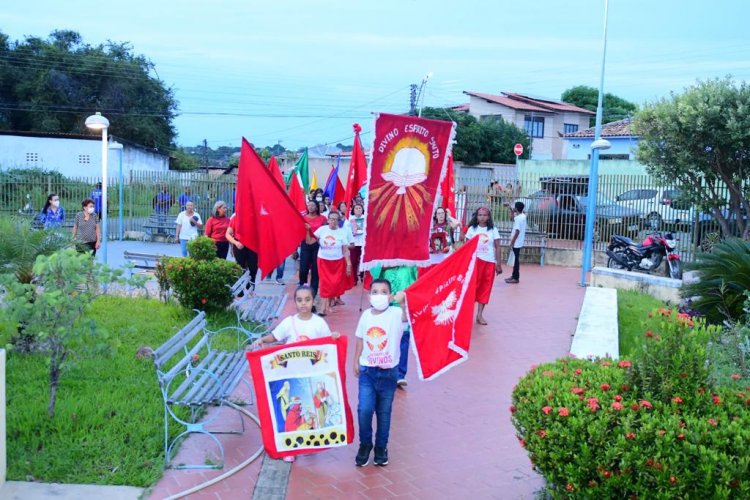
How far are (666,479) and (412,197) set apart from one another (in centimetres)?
488

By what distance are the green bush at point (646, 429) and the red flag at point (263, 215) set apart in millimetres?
5836

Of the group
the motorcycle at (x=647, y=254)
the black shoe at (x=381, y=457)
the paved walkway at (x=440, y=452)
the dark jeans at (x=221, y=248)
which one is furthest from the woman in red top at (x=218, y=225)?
the motorcycle at (x=647, y=254)

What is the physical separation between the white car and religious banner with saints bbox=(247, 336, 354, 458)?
1456cm

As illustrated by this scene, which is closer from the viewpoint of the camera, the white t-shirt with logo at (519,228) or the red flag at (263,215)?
the red flag at (263,215)

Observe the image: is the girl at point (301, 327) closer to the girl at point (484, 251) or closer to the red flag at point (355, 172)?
the girl at point (484, 251)

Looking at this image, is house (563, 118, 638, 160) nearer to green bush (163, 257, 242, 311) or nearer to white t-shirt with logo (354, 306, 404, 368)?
green bush (163, 257, 242, 311)

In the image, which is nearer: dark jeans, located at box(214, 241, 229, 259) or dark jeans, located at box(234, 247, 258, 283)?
dark jeans, located at box(234, 247, 258, 283)

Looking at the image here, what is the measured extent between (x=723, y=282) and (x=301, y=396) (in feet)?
22.9

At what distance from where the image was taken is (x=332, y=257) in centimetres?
1134

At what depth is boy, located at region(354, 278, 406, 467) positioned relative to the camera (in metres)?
5.96

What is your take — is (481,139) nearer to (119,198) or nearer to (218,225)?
(119,198)

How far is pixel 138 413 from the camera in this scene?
21.8ft

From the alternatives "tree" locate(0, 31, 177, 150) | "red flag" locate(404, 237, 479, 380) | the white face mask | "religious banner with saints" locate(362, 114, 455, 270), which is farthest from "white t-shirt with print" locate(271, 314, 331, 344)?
"tree" locate(0, 31, 177, 150)

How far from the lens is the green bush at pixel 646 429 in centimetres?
408
